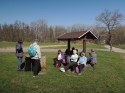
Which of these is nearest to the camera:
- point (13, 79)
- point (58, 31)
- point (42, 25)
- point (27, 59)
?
point (13, 79)

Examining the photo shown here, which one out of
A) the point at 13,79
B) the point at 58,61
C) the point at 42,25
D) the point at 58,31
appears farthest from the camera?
the point at 58,31

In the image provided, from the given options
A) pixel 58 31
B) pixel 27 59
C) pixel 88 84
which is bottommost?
pixel 88 84

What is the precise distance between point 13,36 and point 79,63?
92.7m

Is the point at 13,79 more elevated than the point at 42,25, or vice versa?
the point at 42,25

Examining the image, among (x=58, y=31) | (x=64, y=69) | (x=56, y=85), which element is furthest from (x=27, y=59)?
A: (x=58, y=31)

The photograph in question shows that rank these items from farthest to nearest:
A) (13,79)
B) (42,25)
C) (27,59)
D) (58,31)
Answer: (58,31)
(42,25)
(27,59)
(13,79)

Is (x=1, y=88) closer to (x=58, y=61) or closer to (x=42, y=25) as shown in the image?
(x=58, y=61)

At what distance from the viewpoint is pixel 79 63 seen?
12.2 m

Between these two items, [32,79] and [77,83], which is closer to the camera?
[77,83]

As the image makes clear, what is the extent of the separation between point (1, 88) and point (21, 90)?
0.79 metres

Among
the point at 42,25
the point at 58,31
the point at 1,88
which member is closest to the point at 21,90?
the point at 1,88

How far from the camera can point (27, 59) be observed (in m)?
11.9

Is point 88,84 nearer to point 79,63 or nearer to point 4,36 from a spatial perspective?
point 79,63

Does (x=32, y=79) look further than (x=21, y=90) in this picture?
Yes
